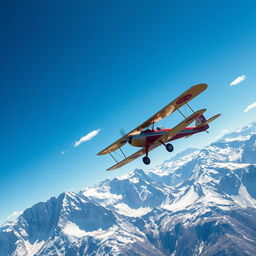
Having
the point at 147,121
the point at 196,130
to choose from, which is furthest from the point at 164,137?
the point at 196,130

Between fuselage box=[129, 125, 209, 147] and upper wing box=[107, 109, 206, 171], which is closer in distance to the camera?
upper wing box=[107, 109, 206, 171]

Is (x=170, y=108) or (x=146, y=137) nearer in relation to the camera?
(x=170, y=108)

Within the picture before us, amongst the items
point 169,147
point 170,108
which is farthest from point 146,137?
Result: point 170,108

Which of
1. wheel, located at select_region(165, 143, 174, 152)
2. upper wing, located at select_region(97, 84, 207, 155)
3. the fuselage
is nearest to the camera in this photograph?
upper wing, located at select_region(97, 84, 207, 155)

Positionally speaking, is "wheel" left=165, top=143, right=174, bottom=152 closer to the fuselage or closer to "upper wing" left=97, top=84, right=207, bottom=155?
the fuselage

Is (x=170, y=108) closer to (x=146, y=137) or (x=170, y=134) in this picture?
(x=170, y=134)

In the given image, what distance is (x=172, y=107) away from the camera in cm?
4234

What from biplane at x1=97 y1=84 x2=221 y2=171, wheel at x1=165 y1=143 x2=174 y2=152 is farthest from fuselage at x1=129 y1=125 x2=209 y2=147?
wheel at x1=165 y1=143 x2=174 y2=152

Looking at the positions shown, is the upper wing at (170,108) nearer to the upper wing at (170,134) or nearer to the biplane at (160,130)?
the biplane at (160,130)

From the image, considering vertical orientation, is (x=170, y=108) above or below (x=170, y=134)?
above

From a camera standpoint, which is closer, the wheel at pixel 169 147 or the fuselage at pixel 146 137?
the fuselage at pixel 146 137

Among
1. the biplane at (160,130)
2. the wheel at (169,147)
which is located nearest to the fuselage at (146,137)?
Answer: the biplane at (160,130)

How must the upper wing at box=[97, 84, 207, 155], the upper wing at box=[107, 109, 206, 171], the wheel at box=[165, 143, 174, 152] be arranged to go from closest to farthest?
1. the upper wing at box=[97, 84, 207, 155]
2. the upper wing at box=[107, 109, 206, 171]
3. the wheel at box=[165, 143, 174, 152]

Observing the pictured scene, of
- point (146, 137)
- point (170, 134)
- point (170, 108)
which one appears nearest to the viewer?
point (170, 108)
